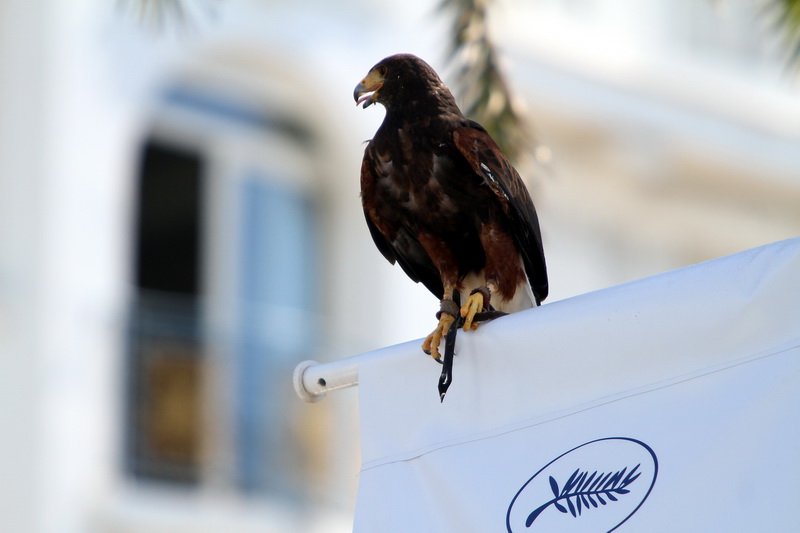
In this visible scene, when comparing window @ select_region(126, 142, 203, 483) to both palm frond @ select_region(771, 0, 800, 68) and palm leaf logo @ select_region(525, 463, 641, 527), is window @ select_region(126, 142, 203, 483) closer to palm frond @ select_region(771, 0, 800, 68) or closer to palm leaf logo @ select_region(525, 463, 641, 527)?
palm frond @ select_region(771, 0, 800, 68)

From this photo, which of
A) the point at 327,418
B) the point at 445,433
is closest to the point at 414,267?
the point at 445,433

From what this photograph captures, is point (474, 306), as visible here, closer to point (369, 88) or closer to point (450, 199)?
point (450, 199)

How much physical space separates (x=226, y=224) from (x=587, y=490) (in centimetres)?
886

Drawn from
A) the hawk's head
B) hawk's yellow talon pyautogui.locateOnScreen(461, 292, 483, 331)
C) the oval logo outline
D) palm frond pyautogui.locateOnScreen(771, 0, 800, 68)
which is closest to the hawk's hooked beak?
the hawk's head

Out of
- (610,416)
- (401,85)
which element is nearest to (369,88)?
(401,85)

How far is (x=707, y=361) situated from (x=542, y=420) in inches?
13.5

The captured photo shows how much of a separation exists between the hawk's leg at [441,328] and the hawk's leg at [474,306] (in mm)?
39

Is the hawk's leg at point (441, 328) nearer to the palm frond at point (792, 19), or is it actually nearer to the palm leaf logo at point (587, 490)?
the palm leaf logo at point (587, 490)

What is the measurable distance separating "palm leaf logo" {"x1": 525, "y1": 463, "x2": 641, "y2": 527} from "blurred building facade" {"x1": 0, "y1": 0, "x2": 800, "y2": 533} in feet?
22.0

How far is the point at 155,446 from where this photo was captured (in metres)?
10.5

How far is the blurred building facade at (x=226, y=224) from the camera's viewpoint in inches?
380

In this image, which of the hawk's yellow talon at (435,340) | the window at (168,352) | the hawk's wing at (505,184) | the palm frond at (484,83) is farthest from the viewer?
the window at (168,352)

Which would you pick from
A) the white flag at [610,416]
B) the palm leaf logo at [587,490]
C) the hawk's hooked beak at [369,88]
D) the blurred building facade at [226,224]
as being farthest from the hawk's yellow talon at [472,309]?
the blurred building facade at [226,224]

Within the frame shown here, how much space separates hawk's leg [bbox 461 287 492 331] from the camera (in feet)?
10.5
